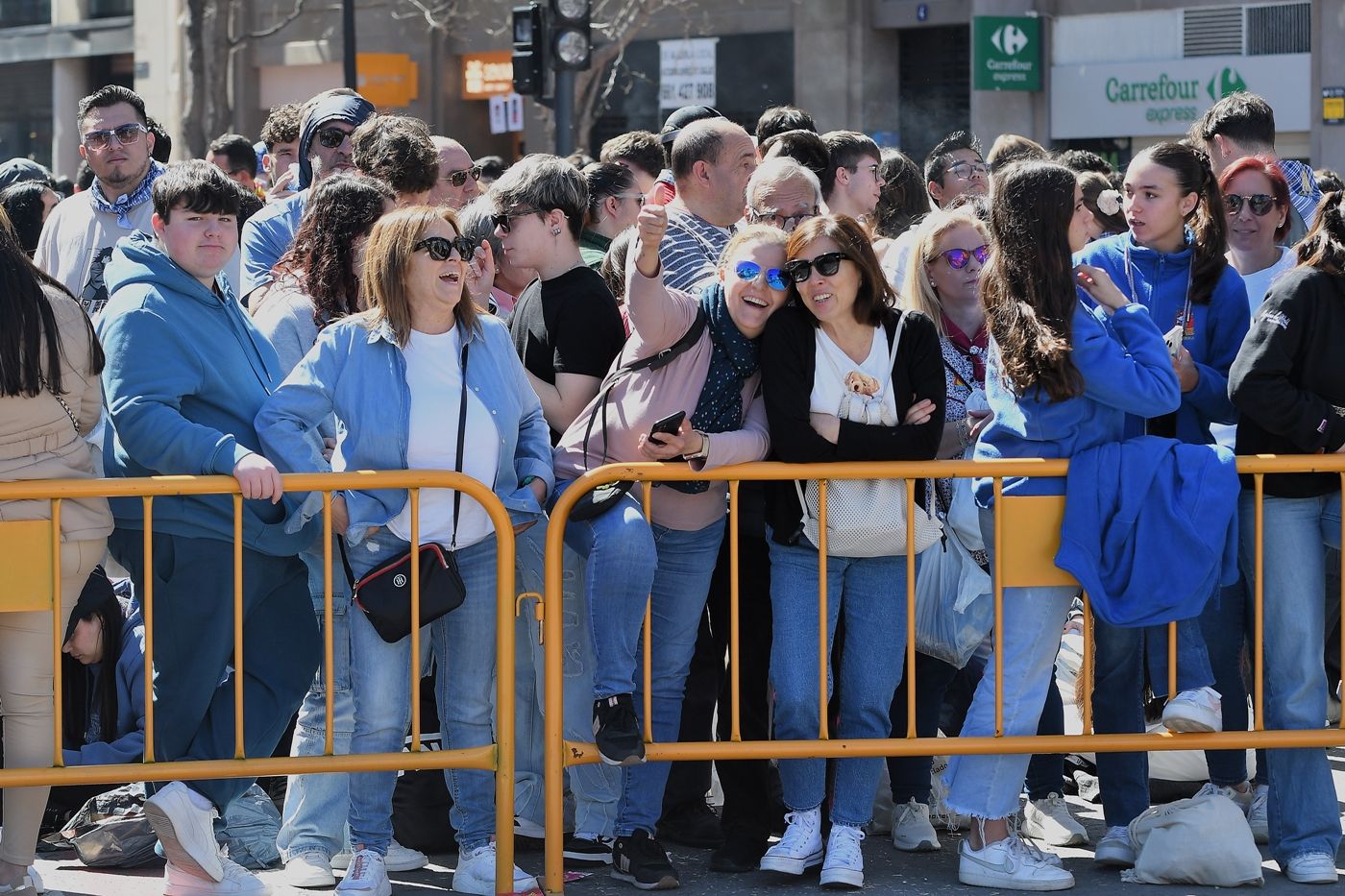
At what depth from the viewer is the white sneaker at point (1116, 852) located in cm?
536

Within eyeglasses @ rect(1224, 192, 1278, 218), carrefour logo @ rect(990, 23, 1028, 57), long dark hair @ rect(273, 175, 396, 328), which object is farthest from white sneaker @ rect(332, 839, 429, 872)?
carrefour logo @ rect(990, 23, 1028, 57)

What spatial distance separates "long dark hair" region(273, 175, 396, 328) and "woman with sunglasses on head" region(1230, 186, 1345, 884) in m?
2.74

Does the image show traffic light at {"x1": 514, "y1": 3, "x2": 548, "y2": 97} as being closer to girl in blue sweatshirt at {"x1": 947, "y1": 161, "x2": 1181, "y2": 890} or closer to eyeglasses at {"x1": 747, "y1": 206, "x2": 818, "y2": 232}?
eyeglasses at {"x1": 747, "y1": 206, "x2": 818, "y2": 232}

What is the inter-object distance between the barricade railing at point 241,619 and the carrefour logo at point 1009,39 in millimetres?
20439

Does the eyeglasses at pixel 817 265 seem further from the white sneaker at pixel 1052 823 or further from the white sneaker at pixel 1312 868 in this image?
the white sneaker at pixel 1312 868

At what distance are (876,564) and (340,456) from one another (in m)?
1.66

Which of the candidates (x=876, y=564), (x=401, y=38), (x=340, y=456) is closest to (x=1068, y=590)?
(x=876, y=564)

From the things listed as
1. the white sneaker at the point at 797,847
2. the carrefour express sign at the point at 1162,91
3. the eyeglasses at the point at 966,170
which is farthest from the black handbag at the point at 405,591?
the carrefour express sign at the point at 1162,91

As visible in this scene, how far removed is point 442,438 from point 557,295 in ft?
2.24

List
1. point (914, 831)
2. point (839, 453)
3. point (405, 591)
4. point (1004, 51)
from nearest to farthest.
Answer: point (405, 591) → point (839, 453) → point (914, 831) → point (1004, 51)

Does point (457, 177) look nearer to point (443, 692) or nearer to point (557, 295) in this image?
point (557, 295)

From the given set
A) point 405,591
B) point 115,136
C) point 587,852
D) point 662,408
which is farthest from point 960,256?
point 115,136

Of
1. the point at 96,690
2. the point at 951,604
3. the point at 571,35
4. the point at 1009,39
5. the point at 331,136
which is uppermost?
the point at 1009,39

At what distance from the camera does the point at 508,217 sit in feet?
18.1
